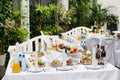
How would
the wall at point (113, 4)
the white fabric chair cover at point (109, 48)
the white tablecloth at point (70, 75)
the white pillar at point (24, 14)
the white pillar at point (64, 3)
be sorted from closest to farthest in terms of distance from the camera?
the white tablecloth at point (70, 75)
the white fabric chair cover at point (109, 48)
the white pillar at point (24, 14)
the white pillar at point (64, 3)
the wall at point (113, 4)

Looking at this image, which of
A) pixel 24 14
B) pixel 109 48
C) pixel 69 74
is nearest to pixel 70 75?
pixel 69 74

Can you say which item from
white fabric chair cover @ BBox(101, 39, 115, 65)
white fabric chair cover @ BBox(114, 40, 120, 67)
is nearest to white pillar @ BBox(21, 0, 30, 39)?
white fabric chair cover @ BBox(101, 39, 115, 65)

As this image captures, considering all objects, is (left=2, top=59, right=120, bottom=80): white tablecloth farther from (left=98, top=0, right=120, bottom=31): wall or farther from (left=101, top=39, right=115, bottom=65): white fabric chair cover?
(left=98, top=0, right=120, bottom=31): wall

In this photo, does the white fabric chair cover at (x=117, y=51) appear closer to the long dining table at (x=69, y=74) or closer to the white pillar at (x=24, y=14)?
the white pillar at (x=24, y=14)

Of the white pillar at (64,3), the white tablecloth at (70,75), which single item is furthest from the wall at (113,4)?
the white tablecloth at (70,75)

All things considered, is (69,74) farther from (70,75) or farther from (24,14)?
(24,14)

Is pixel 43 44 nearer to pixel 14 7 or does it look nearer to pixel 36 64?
pixel 36 64

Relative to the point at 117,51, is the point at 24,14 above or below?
above

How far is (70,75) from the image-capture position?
273cm

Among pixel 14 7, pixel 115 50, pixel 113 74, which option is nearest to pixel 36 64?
pixel 113 74

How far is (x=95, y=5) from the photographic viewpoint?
9.00m

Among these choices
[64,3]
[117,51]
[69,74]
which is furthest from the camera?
[64,3]

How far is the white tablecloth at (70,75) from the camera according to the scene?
2.69m

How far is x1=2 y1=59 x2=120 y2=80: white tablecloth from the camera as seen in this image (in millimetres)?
2688
